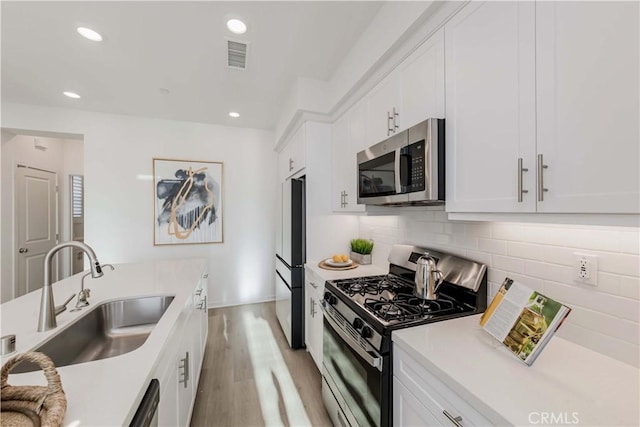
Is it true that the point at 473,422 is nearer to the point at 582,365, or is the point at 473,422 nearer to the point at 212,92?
the point at 582,365

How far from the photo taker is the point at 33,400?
0.68m

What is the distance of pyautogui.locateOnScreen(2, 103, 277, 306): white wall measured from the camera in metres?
3.56

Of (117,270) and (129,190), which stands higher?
(129,190)

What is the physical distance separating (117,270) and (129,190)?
1766 millimetres

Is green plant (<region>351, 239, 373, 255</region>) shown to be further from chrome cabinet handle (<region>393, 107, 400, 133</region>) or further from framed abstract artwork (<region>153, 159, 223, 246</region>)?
framed abstract artwork (<region>153, 159, 223, 246</region>)

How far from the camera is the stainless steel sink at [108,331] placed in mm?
1286

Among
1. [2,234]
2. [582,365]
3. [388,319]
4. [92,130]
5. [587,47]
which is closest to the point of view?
[587,47]

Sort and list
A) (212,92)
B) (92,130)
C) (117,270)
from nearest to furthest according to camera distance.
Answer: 1. (117,270)
2. (212,92)
3. (92,130)

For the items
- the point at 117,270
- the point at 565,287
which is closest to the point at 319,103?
the point at 565,287

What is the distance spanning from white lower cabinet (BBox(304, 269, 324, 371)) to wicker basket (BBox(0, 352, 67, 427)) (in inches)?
61.4

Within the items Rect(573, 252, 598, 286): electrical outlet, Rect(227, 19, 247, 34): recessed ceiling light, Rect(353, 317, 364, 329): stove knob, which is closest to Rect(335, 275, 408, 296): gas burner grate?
Rect(353, 317, 364, 329): stove knob

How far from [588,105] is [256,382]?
8.69 feet

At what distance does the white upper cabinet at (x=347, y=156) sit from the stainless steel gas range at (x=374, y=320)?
688 millimetres

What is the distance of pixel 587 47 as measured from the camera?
79 centimetres
